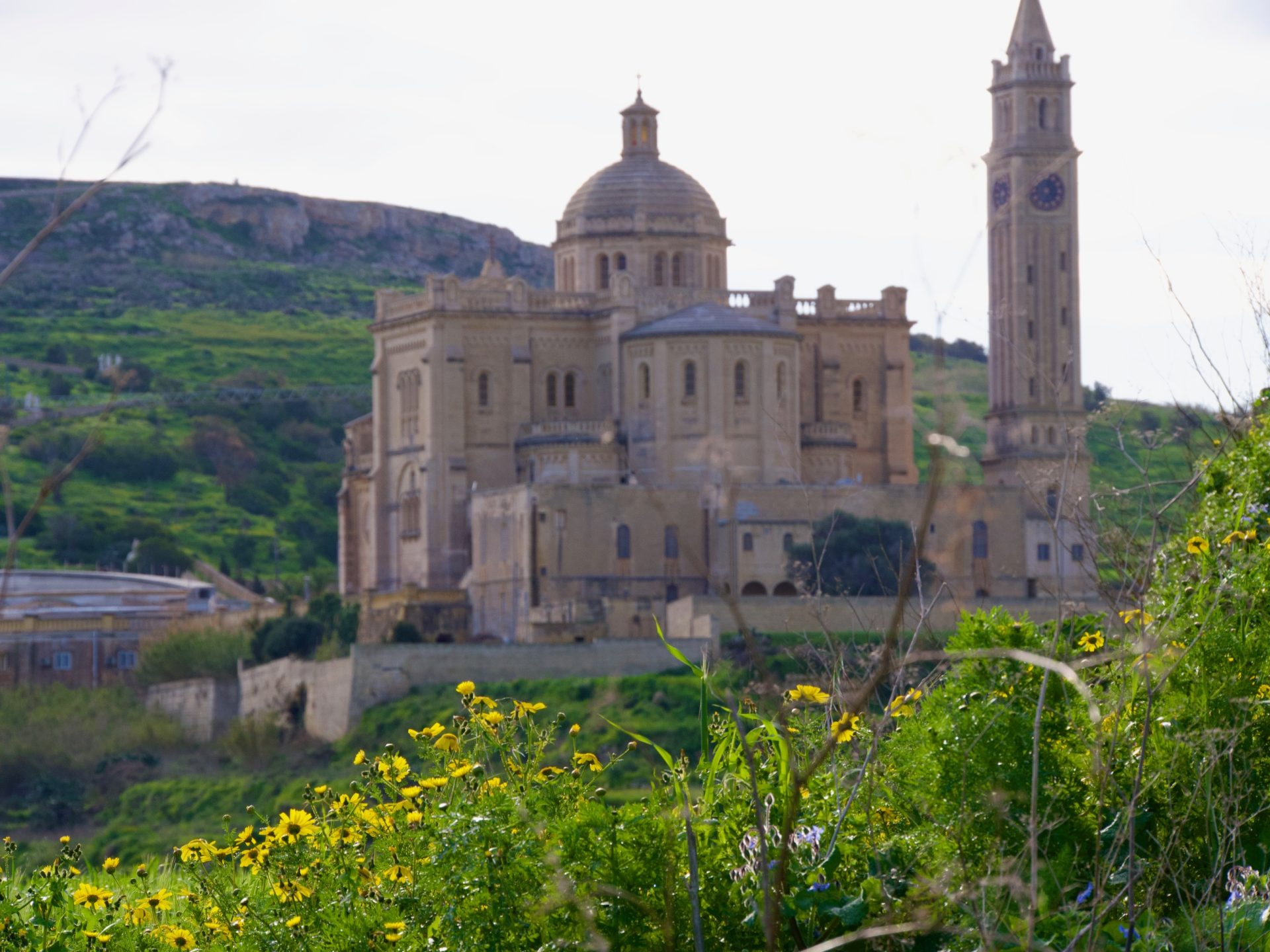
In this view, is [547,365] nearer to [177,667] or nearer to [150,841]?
[177,667]

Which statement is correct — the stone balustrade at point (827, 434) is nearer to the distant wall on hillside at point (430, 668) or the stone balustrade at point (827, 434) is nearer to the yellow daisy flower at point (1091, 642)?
the distant wall on hillside at point (430, 668)

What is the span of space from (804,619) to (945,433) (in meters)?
51.5

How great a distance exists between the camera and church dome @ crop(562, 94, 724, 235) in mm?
76250

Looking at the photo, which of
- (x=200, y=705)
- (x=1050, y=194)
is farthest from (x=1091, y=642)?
(x=1050, y=194)

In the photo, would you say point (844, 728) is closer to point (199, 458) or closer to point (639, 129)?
point (639, 129)

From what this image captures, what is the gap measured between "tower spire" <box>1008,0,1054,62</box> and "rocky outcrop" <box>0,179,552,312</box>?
93657mm

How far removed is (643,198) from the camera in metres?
76.4

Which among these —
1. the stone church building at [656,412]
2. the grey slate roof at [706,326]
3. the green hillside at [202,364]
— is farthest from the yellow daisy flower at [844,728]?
the grey slate roof at [706,326]

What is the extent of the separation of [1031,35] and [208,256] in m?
115

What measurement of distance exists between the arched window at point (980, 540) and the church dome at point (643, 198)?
14703mm

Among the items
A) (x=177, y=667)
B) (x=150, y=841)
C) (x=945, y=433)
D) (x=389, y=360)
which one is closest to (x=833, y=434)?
(x=389, y=360)

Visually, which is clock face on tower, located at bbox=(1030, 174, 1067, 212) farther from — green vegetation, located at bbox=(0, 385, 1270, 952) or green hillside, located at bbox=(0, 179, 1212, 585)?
green vegetation, located at bbox=(0, 385, 1270, 952)

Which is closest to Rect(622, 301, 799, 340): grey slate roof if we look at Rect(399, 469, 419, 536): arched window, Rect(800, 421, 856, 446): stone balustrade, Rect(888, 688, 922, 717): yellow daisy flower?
Rect(800, 421, 856, 446): stone balustrade

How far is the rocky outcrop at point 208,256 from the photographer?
17275cm
